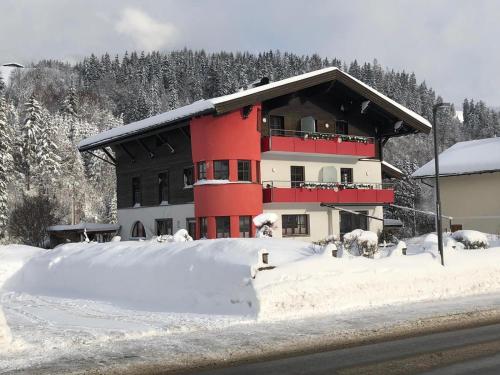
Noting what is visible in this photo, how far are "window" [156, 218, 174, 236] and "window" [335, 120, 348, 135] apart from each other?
12.3 metres

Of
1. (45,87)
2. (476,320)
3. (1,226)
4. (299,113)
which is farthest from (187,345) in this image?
(45,87)

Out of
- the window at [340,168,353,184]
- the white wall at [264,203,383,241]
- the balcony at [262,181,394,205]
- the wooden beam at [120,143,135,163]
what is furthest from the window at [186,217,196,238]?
the window at [340,168,353,184]

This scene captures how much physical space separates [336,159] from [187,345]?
27.7 m

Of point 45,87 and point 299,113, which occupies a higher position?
point 45,87

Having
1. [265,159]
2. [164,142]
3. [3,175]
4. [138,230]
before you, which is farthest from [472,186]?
[3,175]

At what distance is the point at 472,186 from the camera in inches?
1560

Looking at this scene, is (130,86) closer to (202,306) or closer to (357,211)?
(357,211)

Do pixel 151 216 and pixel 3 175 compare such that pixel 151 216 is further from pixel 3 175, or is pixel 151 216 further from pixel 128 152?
pixel 3 175

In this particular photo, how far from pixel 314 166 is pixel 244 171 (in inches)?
229

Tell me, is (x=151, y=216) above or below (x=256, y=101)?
below

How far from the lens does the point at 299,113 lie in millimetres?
36031

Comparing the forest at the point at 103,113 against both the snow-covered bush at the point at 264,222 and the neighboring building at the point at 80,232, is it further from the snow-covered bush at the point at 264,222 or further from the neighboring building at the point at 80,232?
the snow-covered bush at the point at 264,222

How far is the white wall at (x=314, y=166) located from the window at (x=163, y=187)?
6.62 meters

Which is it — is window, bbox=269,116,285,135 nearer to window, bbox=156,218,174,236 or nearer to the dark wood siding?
the dark wood siding
